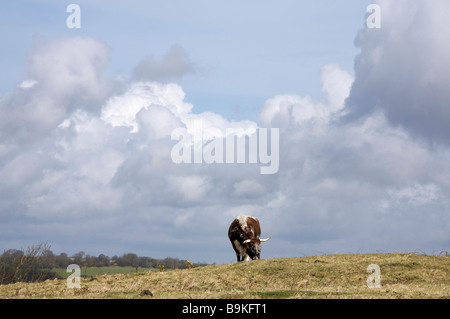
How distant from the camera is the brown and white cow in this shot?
3288 cm

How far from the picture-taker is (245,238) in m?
33.3

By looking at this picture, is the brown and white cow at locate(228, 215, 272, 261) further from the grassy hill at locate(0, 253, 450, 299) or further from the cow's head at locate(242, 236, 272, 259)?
the grassy hill at locate(0, 253, 450, 299)

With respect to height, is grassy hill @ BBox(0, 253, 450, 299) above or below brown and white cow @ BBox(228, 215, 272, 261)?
below

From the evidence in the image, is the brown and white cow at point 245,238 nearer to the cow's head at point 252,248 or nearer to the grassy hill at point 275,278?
the cow's head at point 252,248

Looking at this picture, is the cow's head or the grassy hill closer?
the grassy hill

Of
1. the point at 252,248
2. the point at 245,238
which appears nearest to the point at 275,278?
the point at 252,248

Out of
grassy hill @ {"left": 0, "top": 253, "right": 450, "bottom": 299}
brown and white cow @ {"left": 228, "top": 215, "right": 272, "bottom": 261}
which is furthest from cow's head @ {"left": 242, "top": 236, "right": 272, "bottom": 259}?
grassy hill @ {"left": 0, "top": 253, "right": 450, "bottom": 299}

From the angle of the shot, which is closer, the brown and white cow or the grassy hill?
the grassy hill

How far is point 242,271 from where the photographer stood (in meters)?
26.0

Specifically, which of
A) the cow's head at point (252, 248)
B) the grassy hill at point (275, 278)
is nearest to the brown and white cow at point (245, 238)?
the cow's head at point (252, 248)

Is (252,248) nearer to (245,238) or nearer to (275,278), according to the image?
(245,238)
